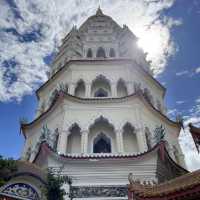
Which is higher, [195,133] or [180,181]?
[195,133]

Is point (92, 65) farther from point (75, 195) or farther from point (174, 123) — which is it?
point (75, 195)

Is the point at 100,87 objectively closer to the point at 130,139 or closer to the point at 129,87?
the point at 129,87

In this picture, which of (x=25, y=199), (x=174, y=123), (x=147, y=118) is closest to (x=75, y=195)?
(x=25, y=199)

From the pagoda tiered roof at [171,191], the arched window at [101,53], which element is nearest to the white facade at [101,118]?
the arched window at [101,53]

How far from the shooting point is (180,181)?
8.70 meters

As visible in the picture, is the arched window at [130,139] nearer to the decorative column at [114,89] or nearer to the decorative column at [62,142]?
the decorative column at [114,89]

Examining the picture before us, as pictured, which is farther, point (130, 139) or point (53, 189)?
point (130, 139)

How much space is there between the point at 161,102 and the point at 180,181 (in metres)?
9.01

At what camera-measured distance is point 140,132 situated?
12906 mm

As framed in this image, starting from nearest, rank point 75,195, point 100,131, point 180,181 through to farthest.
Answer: point 180,181 < point 75,195 < point 100,131

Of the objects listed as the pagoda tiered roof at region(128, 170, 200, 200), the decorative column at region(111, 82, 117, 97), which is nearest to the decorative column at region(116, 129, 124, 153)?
the decorative column at region(111, 82, 117, 97)

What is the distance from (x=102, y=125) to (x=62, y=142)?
2247 millimetres

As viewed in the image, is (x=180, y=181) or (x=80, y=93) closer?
(x=180, y=181)

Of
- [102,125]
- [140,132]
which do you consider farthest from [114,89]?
[140,132]
